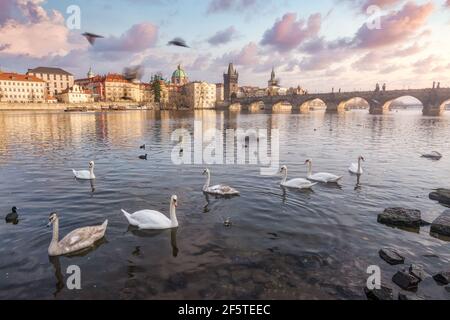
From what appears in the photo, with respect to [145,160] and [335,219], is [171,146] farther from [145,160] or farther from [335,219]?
[335,219]

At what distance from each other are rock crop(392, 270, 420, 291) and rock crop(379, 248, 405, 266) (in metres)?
0.71

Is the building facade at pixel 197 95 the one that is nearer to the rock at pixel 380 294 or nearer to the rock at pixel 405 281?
the rock at pixel 405 281

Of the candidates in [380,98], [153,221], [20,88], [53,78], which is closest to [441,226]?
[153,221]

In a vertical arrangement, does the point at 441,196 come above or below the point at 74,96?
below

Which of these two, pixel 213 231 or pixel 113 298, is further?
pixel 213 231

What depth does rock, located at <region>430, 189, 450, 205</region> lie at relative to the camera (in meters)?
12.2

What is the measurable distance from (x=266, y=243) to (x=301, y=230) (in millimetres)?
1553

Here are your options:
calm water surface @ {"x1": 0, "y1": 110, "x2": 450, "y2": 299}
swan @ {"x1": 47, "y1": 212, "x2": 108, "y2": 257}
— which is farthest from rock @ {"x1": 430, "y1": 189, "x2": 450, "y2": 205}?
swan @ {"x1": 47, "y1": 212, "x2": 108, "y2": 257}

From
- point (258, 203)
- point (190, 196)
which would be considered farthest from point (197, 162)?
point (258, 203)

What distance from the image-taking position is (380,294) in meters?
6.28

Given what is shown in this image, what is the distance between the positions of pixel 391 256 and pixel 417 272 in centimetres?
77

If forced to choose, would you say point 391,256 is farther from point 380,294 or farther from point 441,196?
point 441,196

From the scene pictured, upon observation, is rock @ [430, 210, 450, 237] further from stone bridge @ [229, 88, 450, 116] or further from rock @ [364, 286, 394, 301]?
stone bridge @ [229, 88, 450, 116]

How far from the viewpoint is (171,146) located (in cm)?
2808
